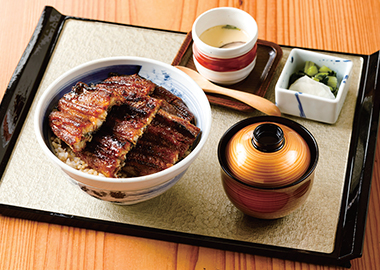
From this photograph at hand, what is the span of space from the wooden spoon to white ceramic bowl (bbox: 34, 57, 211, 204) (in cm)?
21

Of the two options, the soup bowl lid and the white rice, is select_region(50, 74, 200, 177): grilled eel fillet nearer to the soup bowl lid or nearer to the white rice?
the white rice

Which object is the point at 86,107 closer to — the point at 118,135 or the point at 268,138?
the point at 118,135

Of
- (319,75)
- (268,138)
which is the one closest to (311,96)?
(319,75)

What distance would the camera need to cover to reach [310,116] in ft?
4.40

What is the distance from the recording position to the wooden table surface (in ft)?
3.71

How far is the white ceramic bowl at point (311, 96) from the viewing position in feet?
4.20

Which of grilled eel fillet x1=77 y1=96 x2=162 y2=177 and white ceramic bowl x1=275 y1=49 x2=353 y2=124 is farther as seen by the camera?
white ceramic bowl x1=275 y1=49 x2=353 y2=124

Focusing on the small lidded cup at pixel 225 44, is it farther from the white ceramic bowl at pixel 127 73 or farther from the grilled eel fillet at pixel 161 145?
the grilled eel fillet at pixel 161 145

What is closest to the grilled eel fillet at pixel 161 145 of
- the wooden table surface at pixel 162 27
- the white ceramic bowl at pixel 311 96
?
the wooden table surface at pixel 162 27

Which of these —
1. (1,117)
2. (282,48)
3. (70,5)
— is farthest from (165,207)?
(70,5)

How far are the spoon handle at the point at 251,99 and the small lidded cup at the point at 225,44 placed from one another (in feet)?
0.17

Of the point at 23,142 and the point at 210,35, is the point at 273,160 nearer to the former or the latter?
the point at 210,35

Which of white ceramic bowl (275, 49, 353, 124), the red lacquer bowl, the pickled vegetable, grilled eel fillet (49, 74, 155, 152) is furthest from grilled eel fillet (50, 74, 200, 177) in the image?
the pickled vegetable

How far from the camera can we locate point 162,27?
1.75m
